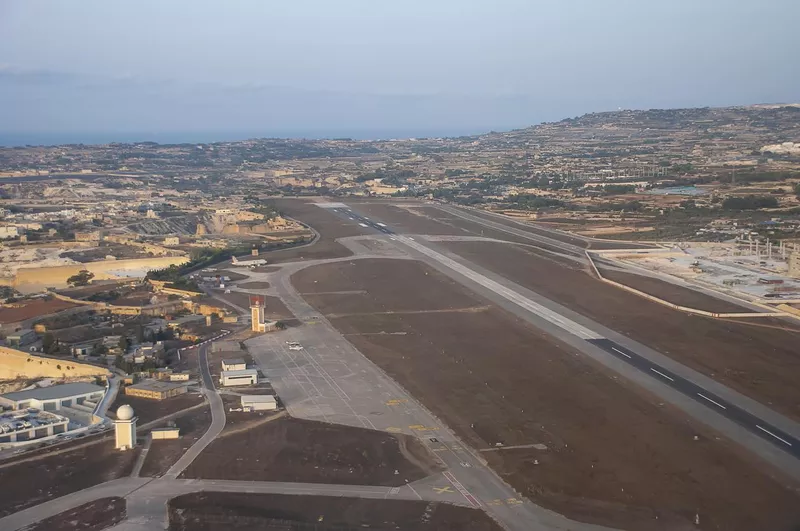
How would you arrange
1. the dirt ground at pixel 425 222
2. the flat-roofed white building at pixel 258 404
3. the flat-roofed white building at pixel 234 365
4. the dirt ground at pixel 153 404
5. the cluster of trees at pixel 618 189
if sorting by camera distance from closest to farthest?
the dirt ground at pixel 153 404
the flat-roofed white building at pixel 258 404
the flat-roofed white building at pixel 234 365
the dirt ground at pixel 425 222
the cluster of trees at pixel 618 189

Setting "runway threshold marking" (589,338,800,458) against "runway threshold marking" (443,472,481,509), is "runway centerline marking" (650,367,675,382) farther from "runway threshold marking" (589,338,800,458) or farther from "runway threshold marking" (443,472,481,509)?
"runway threshold marking" (443,472,481,509)

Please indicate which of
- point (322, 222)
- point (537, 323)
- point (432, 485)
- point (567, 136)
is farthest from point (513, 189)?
point (567, 136)

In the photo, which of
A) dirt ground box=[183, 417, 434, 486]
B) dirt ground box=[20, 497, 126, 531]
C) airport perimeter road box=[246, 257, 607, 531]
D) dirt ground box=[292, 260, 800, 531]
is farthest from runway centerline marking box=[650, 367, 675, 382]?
dirt ground box=[20, 497, 126, 531]

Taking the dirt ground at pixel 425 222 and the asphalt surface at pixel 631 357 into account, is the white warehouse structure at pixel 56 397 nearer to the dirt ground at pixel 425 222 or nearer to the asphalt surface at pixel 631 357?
the asphalt surface at pixel 631 357

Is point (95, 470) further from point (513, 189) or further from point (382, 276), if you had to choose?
point (513, 189)

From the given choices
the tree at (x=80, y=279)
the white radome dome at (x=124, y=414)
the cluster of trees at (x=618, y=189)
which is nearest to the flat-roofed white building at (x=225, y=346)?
the white radome dome at (x=124, y=414)

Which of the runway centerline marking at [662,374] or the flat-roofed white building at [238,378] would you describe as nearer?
the flat-roofed white building at [238,378]

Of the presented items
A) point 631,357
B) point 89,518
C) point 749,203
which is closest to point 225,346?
point 89,518
